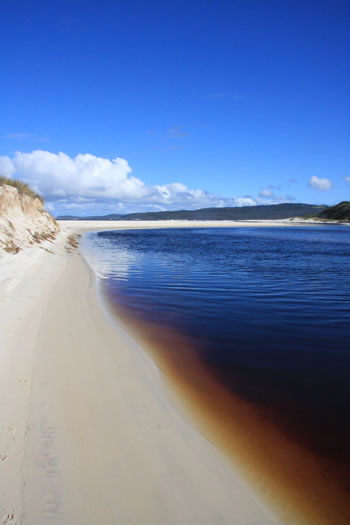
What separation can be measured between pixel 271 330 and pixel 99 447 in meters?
5.39

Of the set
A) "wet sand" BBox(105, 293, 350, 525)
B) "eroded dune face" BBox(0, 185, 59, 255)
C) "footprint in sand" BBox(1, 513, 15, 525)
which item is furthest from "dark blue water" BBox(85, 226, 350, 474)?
"eroded dune face" BBox(0, 185, 59, 255)

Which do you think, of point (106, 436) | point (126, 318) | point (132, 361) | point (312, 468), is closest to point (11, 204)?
point (126, 318)

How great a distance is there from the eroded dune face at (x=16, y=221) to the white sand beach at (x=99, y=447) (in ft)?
38.5

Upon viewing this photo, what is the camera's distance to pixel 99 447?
3.64m

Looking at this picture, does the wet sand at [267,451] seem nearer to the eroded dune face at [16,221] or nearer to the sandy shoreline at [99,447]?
the sandy shoreline at [99,447]

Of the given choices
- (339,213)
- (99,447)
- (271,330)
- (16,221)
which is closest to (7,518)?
(99,447)

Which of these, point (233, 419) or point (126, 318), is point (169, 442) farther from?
point (126, 318)

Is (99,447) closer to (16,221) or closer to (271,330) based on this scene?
(271,330)

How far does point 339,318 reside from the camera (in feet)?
29.2

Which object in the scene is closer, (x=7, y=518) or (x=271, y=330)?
(x=7, y=518)

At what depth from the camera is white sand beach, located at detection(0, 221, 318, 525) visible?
9.41 ft

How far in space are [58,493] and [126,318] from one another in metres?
5.76

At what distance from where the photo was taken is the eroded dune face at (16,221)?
17809 millimetres

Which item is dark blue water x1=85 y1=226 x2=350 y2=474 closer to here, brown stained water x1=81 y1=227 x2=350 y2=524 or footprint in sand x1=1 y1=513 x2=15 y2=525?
brown stained water x1=81 y1=227 x2=350 y2=524
